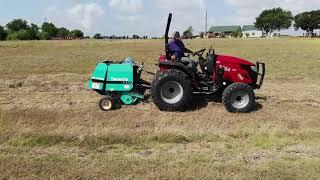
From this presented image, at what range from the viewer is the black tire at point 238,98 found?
1002cm

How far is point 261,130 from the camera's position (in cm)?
877

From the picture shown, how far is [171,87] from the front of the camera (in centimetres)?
1025

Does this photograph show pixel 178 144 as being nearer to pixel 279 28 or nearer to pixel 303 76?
pixel 303 76

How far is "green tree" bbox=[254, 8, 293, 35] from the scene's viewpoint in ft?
499

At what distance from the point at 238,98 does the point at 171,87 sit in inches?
57.7

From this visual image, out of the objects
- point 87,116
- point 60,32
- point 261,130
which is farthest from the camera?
point 60,32

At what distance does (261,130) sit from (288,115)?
1.46m

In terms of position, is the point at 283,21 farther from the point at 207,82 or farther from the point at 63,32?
the point at 207,82

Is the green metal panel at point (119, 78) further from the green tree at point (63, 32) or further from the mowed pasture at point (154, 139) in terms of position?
the green tree at point (63, 32)

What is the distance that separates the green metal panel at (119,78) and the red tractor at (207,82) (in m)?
0.63

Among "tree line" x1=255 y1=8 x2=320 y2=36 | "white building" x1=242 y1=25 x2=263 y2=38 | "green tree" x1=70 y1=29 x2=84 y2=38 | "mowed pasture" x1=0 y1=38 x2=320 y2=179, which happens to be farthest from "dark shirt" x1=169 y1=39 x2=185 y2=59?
"white building" x1=242 y1=25 x2=263 y2=38

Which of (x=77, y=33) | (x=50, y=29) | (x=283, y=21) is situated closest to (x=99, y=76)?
(x=50, y=29)

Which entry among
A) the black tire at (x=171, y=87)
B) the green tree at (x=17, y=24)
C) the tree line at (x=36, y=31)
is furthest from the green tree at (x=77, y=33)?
the black tire at (x=171, y=87)

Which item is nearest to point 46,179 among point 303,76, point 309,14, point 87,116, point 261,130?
point 87,116
